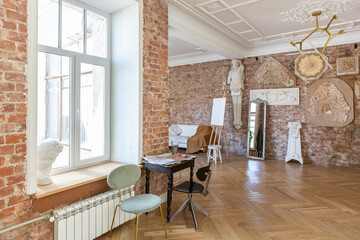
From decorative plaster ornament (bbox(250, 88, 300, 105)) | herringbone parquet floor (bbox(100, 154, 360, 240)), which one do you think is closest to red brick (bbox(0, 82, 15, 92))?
herringbone parquet floor (bbox(100, 154, 360, 240))

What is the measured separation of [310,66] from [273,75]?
3.06 ft

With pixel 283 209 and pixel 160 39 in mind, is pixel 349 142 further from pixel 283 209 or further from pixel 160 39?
pixel 160 39

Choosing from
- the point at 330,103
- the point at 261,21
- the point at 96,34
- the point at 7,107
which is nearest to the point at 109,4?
the point at 96,34

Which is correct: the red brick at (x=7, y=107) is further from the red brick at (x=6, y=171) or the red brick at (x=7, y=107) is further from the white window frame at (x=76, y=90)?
the white window frame at (x=76, y=90)

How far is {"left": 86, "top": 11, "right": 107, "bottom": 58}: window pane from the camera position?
3047 millimetres

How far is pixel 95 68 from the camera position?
3.14 m

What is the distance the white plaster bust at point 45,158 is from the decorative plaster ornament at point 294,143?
5.77m

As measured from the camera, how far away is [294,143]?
6.07 meters

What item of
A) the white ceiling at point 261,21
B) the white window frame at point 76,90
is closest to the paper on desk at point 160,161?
the white window frame at point 76,90

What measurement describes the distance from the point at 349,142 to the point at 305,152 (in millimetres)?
1011

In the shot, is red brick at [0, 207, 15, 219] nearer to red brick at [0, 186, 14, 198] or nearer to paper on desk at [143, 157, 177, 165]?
red brick at [0, 186, 14, 198]

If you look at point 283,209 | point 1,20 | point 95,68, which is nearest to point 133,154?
point 95,68

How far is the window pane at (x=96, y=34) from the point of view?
3.05 m

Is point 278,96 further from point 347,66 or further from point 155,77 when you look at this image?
point 155,77
